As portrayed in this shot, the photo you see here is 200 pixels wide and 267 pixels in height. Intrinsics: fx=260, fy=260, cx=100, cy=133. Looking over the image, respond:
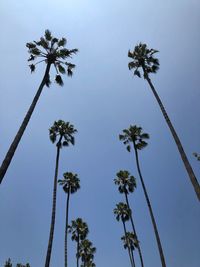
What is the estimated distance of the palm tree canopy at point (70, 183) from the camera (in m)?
44.0

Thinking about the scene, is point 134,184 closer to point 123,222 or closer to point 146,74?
point 123,222

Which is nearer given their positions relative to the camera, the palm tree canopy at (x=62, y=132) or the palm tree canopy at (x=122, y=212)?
the palm tree canopy at (x=62, y=132)

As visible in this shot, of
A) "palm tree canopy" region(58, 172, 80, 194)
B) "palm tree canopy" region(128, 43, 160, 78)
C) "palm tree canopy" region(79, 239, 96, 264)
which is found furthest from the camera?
"palm tree canopy" region(79, 239, 96, 264)

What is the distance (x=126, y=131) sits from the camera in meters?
39.7

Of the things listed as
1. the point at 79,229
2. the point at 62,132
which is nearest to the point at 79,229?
the point at 79,229

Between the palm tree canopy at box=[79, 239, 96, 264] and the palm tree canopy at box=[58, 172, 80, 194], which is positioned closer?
the palm tree canopy at box=[58, 172, 80, 194]

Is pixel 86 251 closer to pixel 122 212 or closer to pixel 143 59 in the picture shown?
pixel 122 212

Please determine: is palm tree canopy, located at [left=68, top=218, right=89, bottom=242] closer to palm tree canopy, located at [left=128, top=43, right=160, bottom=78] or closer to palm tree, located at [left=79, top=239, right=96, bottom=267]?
palm tree, located at [left=79, top=239, right=96, bottom=267]

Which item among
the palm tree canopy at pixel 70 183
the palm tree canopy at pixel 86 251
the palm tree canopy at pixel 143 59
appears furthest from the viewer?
the palm tree canopy at pixel 86 251

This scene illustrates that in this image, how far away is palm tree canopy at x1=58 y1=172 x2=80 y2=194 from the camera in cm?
4403

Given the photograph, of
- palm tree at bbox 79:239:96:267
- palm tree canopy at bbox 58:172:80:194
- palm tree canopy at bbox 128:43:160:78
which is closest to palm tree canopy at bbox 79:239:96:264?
palm tree at bbox 79:239:96:267

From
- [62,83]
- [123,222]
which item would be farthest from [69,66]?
[123,222]

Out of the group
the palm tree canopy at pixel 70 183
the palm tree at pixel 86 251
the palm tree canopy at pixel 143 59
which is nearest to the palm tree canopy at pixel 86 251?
the palm tree at pixel 86 251

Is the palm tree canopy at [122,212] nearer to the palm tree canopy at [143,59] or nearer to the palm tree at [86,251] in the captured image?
the palm tree at [86,251]
